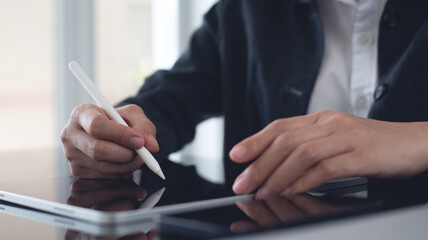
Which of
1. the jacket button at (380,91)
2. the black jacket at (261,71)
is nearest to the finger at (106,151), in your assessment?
the black jacket at (261,71)

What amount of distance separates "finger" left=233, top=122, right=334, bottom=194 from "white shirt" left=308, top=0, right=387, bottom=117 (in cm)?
38

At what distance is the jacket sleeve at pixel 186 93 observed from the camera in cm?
82

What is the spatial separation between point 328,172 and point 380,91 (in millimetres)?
361

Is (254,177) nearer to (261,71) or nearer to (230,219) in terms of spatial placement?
(230,219)

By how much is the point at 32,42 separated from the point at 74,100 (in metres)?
0.25

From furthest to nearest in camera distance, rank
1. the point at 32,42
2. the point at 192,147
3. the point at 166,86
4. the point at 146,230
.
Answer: the point at 192,147
the point at 32,42
the point at 166,86
the point at 146,230

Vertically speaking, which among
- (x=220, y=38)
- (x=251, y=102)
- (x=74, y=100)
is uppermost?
(x=220, y=38)

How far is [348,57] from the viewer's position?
0.79 metres

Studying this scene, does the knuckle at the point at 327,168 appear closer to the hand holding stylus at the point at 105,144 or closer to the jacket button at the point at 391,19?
the hand holding stylus at the point at 105,144

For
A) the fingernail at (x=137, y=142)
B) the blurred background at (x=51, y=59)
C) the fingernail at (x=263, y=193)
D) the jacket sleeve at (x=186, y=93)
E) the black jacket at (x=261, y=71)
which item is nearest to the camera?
the fingernail at (x=263, y=193)

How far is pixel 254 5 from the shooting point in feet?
2.96

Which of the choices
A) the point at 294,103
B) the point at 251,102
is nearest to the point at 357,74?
the point at 294,103

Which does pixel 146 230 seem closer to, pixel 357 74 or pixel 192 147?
pixel 357 74

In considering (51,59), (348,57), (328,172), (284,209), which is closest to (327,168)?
(328,172)
